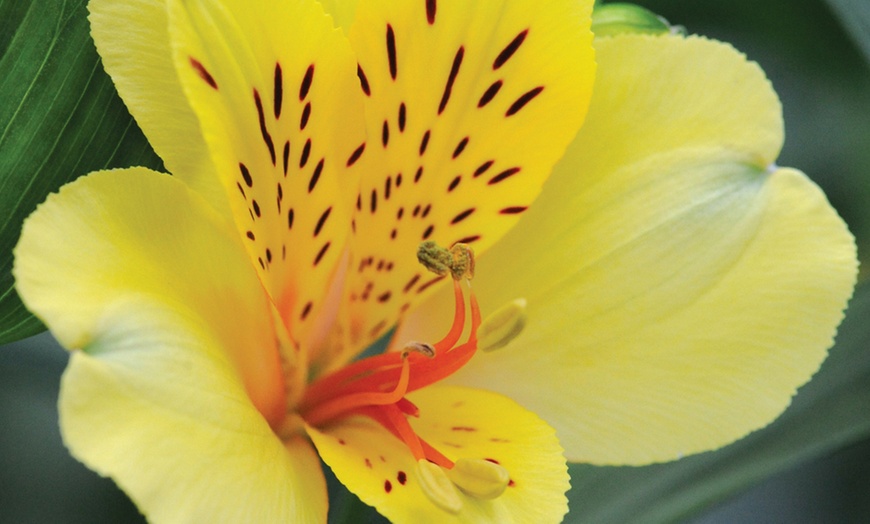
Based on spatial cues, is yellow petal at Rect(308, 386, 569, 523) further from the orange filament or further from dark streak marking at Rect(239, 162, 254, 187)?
dark streak marking at Rect(239, 162, 254, 187)

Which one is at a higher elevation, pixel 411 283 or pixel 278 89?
pixel 278 89

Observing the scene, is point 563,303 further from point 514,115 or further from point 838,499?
point 838,499

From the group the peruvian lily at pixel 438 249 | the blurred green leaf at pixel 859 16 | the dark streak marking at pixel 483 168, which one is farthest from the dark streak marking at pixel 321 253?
the blurred green leaf at pixel 859 16

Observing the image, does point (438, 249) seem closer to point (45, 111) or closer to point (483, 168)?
point (483, 168)

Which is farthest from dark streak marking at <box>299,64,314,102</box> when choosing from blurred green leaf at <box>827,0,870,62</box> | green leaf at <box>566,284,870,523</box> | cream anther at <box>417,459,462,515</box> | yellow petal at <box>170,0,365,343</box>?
blurred green leaf at <box>827,0,870,62</box>

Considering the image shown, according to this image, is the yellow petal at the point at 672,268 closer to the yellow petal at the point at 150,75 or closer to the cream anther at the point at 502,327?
the cream anther at the point at 502,327

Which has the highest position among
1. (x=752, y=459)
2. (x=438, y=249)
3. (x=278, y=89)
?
(x=278, y=89)

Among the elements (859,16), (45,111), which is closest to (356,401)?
(45,111)
